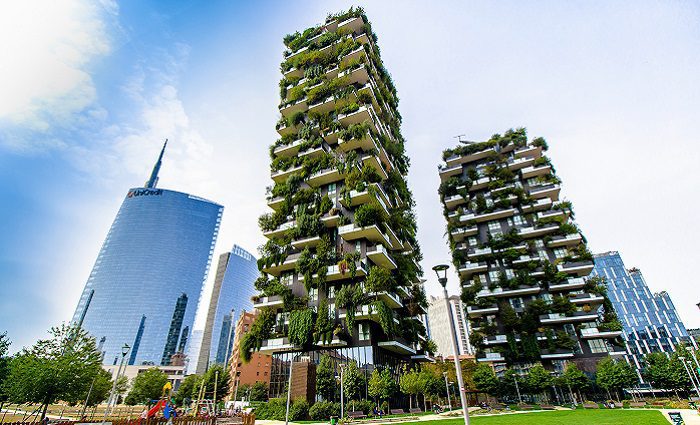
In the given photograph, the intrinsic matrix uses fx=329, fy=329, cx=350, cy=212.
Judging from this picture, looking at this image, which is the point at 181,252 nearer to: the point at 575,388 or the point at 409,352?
the point at 409,352

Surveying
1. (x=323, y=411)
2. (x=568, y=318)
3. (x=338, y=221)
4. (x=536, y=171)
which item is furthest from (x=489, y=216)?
(x=323, y=411)

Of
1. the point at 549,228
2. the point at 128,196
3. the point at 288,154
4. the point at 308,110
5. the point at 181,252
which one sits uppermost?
the point at 128,196

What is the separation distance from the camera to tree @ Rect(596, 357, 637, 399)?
39.6m

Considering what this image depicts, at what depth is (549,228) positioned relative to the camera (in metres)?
56.0

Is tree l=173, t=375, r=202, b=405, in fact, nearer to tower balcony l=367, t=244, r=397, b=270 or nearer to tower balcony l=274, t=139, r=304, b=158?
tower balcony l=367, t=244, r=397, b=270

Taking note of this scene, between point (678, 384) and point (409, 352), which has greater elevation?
point (409, 352)

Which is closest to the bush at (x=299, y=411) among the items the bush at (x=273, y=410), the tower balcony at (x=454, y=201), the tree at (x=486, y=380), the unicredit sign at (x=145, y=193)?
the bush at (x=273, y=410)

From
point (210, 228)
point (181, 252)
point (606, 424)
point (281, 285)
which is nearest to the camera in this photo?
point (606, 424)

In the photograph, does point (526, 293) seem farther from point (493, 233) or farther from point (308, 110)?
point (308, 110)

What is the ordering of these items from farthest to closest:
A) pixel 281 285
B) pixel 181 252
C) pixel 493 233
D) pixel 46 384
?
pixel 181 252 → pixel 493 233 → pixel 281 285 → pixel 46 384

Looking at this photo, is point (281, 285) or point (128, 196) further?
point (128, 196)

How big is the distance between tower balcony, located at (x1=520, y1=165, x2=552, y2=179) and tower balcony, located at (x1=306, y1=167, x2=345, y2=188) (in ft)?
129

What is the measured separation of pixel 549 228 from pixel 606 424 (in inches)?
1716

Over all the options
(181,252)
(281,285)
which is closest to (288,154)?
(281,285)
